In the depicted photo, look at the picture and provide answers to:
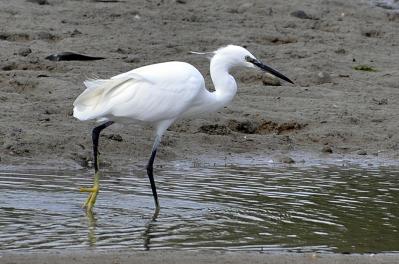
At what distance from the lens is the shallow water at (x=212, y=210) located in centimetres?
700

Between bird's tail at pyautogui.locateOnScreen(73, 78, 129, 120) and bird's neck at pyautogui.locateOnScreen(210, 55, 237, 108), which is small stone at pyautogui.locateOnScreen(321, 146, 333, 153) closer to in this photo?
bird's neck at pyautogui.locateOnScreen(210, 55, 237, 108)

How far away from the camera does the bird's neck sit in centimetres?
895

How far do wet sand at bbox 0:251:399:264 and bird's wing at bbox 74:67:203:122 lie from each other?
2.20 meters

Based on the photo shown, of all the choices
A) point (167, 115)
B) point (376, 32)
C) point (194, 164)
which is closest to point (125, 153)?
point (194, 164)

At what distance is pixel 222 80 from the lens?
29.5 ft

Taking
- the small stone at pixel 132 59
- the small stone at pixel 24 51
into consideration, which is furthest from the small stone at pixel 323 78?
the small stone at pixel 24 51

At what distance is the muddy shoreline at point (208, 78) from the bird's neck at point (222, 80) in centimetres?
152

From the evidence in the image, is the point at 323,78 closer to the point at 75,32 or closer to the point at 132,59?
the point at 132,59

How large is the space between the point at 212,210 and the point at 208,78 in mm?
5108

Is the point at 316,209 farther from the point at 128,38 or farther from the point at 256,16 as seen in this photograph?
the point at 256,16

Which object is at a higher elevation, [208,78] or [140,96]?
[140,96]

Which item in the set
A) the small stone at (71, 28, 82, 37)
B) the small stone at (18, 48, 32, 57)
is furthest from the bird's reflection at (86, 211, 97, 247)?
the small stone at (71, 28, 82, 37)

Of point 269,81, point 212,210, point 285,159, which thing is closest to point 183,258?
point 212,210

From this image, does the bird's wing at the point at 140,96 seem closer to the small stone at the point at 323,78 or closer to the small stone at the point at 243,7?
the small stone at the point at 323,78
